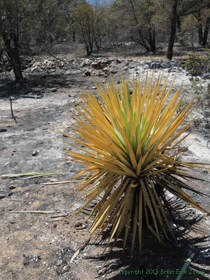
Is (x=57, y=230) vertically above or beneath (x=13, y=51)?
beneath

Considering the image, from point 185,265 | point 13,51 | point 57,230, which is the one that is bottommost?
point 57,230

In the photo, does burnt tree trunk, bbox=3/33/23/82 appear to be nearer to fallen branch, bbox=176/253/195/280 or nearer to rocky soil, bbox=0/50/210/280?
rocky soil, bbox=0/50/210/280


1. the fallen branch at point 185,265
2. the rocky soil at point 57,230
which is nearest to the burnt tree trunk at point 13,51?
the rocky soil at point 57,230

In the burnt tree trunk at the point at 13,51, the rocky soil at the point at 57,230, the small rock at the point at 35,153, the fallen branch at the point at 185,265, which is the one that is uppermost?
the burnt tree trunk at the point at 13,51

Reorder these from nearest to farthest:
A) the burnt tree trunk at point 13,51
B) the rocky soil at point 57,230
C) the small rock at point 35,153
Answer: the rocky soil at point 57,230, the small rock at point 35,153, the burnt tree trunk at point 13,51

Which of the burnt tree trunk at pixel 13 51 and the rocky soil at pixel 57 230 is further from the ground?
the burnt tree trunk at pixel 13 51

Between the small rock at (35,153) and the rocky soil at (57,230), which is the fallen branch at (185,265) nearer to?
the rocky soil at (57,230)

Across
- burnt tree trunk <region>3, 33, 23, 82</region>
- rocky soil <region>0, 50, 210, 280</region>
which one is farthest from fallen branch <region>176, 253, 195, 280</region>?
burnt tree trunk <region>3, 33, 23, 82</region>

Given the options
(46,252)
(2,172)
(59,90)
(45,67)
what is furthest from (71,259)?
(45,67)

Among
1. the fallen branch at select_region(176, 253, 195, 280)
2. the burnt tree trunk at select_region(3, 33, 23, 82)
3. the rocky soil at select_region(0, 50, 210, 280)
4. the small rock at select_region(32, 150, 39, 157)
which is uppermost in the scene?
the burnt tree trunk at select_region(3, 33, 23, 82)

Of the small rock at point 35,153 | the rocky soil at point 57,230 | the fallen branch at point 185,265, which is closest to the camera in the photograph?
the fallen branch at point 185,265

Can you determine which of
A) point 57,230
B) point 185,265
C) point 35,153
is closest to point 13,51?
point 35,153

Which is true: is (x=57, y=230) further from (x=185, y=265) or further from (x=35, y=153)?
(x=35, y=153)

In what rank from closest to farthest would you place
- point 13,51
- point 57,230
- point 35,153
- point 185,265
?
point 185,265 → point 57,230 → point 35,153 → point 13,51
